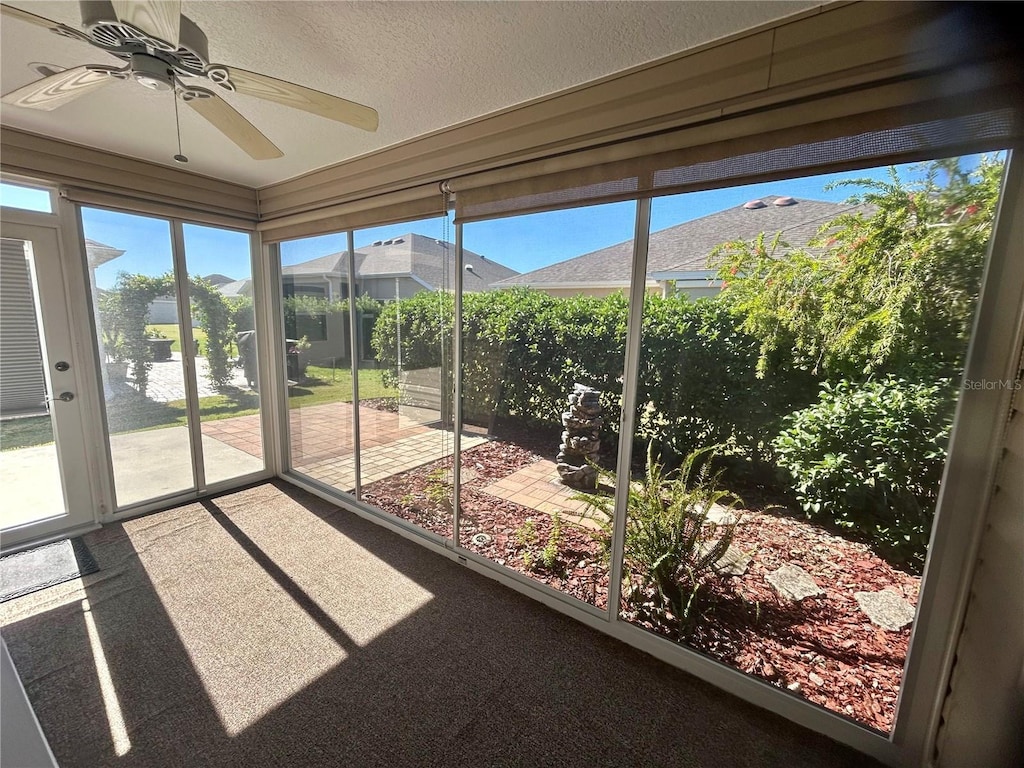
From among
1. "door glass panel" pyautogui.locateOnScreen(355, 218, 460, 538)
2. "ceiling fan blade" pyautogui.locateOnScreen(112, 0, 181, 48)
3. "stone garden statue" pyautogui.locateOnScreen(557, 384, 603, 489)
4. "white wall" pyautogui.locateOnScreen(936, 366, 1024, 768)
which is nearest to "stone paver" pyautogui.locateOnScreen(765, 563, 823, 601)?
"white wall" pyautogui.locateOnScreen(936, 366, 1024, 768)

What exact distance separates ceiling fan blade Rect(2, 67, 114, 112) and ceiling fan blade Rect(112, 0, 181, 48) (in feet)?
1.37

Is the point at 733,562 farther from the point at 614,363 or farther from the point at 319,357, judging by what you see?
the point at 319,357

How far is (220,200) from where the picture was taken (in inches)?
132

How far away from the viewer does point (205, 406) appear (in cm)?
357

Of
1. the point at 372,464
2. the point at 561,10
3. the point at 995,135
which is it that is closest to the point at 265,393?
the point at 372,464

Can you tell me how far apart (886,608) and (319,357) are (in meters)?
3.67

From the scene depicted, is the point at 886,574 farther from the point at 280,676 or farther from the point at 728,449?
the point at 280,676

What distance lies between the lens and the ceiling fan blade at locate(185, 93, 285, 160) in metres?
1.51

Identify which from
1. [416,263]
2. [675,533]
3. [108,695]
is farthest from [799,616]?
[108,695]

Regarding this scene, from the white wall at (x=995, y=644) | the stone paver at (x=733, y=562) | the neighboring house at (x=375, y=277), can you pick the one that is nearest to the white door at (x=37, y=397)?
the neighboring house at (x=375, y=277)

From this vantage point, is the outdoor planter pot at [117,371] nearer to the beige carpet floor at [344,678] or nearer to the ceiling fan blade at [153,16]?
the beige carpet floor at [344,678]

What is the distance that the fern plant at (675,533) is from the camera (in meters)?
1.96

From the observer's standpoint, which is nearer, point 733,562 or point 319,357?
point 733,562

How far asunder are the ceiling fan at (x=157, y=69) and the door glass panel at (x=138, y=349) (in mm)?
1805
